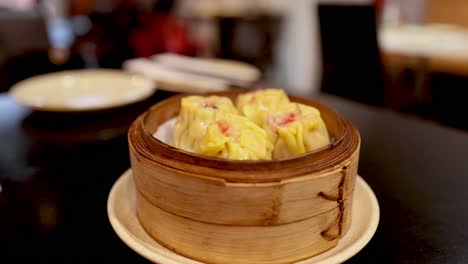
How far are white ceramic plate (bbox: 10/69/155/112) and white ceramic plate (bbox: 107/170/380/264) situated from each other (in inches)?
21.2

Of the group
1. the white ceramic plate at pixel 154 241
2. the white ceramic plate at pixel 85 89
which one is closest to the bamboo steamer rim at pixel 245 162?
the white ceramic plate at pixel 154 241

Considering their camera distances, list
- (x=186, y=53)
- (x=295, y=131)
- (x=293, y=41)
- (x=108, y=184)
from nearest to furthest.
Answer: (x=295, y=131) → (x=108, y=184) → (x=293, y=41) → (x=186, y=53)

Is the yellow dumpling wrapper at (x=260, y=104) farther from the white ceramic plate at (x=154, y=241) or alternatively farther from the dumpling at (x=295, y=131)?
the white ceramic plate at (x=154, y=241)

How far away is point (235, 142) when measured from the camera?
22.0 inches

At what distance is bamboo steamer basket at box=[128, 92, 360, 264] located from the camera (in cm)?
48

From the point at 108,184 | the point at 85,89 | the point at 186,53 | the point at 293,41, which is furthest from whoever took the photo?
the point at 186,53

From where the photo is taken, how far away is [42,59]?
7.16ft

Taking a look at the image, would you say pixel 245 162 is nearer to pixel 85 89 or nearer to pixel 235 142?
pixel 235 142

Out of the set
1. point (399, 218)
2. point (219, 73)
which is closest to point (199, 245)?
point (399, 218)

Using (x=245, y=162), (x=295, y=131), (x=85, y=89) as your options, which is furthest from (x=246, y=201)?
A: (x=85, y=89)

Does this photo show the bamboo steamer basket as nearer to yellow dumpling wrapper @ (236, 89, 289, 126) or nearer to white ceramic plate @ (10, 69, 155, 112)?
yellow dumpling wrapper @ (236, 89, 289, 126)

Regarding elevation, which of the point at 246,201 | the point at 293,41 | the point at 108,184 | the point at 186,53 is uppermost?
the point at 246,201

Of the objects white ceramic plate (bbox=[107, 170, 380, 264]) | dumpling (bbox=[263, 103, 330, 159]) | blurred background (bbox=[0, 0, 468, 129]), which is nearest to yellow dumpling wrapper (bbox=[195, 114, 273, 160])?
dumpling (bbox=[263, 103, 330, 159])

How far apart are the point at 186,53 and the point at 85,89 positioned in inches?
124
